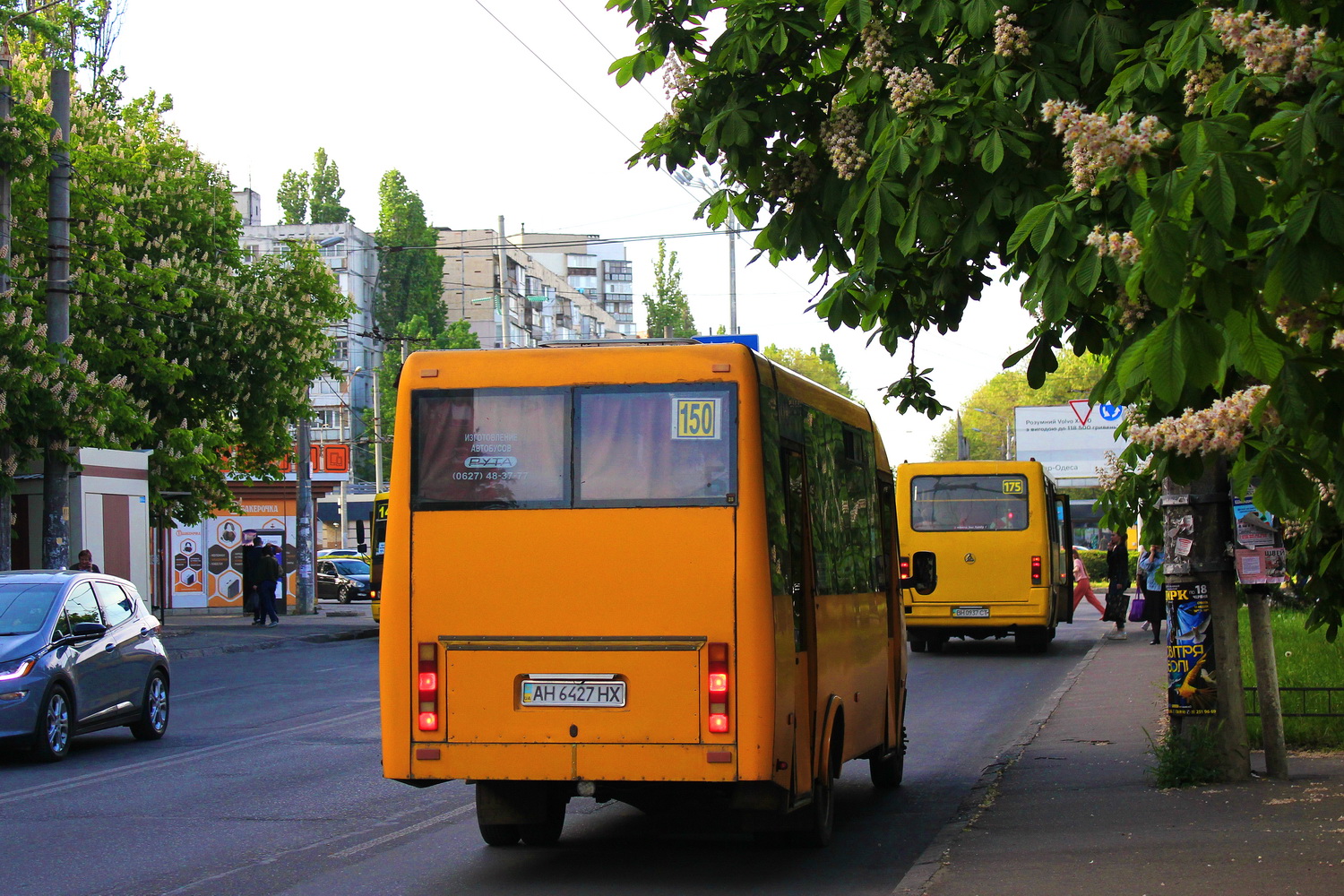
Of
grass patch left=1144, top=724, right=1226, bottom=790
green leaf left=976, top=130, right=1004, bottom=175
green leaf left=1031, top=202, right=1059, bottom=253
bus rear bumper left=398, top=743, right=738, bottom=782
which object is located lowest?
grass patch left=1144, top=724, right=1226, bottom=790

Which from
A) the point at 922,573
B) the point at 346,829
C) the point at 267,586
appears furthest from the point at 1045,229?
the point at 267,586

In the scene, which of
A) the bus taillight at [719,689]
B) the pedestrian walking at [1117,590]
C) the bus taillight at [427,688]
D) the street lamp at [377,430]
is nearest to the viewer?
the bus taillight at [719,689]

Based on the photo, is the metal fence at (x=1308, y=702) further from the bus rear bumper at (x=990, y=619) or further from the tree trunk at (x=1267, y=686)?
the bus rear bumper at (x=990, y=619)

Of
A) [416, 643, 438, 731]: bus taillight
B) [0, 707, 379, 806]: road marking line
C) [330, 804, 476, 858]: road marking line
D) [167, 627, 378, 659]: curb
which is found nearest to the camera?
[416, 643, 438, 731]: bus taillight

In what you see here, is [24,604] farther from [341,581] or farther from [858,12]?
[341,581]

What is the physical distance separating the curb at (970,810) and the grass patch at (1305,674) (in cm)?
187

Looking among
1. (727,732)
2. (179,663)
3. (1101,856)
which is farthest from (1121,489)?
(179,663)

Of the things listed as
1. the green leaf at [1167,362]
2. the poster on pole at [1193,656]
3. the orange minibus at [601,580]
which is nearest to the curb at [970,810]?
the orange minibus at [601,580]

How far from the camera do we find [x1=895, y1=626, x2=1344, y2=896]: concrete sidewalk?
7402 millimetres

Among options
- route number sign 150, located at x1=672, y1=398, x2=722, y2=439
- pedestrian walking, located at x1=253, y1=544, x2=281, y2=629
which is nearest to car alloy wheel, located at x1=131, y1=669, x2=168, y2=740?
route number sign 150, located at x1=672, y1=398, x2=722, y2=439

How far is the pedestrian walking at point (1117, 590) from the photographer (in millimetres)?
30281

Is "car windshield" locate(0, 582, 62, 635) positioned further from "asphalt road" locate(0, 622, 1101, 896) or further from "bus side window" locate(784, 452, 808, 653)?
"bus side window" locate(784, 452, 808, 653)

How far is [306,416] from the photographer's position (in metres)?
39.4

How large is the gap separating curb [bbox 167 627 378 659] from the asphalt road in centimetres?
1141
